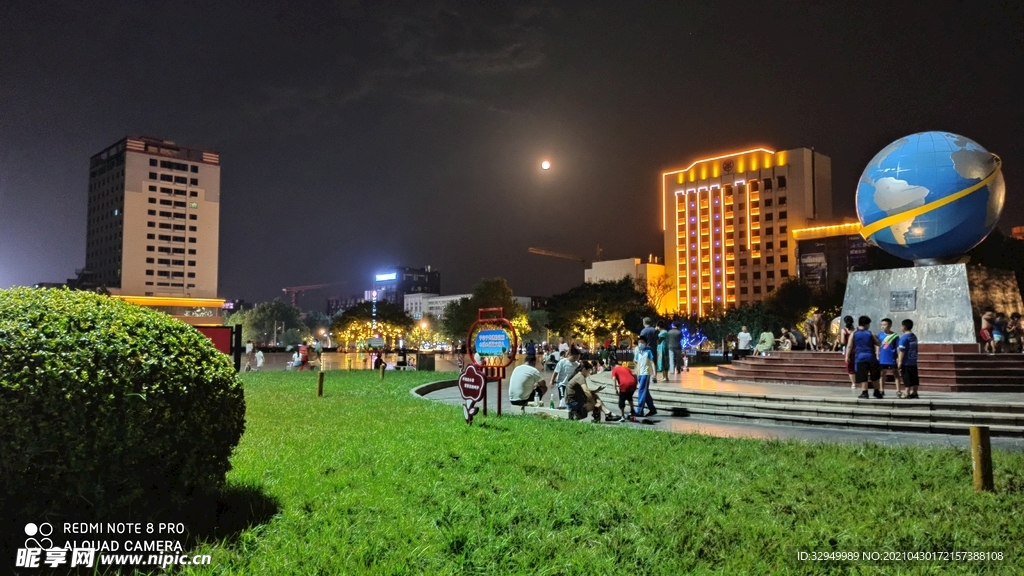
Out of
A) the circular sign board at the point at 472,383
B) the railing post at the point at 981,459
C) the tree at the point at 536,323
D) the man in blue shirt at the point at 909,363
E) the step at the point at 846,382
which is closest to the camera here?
the railing post at the point at 981,459

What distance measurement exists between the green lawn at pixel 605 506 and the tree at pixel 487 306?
68327mm

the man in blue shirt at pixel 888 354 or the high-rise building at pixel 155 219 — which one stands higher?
the high-rise building at pixel 155 219

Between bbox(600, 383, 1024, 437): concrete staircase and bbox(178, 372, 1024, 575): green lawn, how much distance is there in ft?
9.20

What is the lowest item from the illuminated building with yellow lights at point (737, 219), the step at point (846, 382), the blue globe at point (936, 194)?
the step at point (846, 382)

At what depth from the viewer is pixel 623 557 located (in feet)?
15.4

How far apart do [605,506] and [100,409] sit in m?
4.06

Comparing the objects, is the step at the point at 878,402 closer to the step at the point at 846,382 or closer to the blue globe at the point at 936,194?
the step at the point at 846,382

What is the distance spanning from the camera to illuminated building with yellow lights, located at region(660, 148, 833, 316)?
110688 millimetres

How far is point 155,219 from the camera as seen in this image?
11250 centimetres

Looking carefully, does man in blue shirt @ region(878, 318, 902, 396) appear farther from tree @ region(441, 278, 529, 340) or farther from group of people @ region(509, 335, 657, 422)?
tree @ region(441, 278, 529, 340)

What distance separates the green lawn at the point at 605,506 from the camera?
459 centimetres

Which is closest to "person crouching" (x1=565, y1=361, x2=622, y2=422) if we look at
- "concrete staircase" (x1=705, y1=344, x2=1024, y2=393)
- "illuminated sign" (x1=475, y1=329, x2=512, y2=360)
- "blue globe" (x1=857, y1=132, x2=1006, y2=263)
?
"illuminated sign" (x1=475, y1=329, x2=512, y2=360)

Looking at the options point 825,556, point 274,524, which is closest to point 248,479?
point 274,524

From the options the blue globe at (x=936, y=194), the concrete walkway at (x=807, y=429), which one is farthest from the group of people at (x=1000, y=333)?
the concrete walkway at (x=807, y=429)
